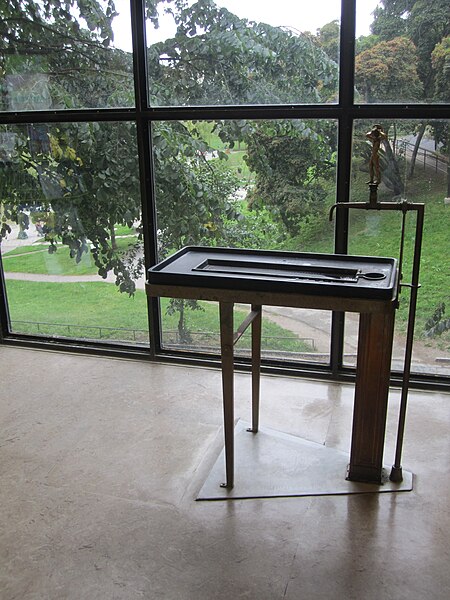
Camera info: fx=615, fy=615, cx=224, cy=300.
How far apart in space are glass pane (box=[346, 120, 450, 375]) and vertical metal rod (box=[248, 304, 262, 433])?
2.82 feet

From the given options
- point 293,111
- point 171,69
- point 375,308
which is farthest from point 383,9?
point 375,308

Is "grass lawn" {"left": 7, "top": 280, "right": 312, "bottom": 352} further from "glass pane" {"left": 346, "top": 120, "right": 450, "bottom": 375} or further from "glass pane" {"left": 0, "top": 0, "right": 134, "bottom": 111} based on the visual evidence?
"glass pane" {"left": 0, "top": 0, "right": 134, "bottom": 111}

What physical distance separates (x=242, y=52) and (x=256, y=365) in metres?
1.74

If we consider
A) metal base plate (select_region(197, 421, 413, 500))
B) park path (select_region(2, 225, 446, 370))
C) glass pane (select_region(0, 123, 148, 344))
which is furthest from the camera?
glass pane (select_region(0, 123, 148, 344))

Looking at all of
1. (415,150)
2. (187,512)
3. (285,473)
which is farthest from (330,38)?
(187,512)

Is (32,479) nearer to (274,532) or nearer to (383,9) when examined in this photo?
(274,532)

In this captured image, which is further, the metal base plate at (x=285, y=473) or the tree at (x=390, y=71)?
the tree at (x=390, y=71)

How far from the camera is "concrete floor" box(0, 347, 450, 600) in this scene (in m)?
2.15

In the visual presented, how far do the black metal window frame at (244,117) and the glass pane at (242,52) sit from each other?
0.05 meters

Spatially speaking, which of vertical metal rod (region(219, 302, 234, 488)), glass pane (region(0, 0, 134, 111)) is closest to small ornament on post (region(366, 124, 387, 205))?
vertical metal rod (region(219, 302, 234, 488))

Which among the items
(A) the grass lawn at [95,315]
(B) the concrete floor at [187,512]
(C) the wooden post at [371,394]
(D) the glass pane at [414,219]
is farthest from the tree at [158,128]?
(C) the wooden post at [371,394]

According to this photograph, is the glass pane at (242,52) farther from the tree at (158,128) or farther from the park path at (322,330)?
the park path at (322,330)

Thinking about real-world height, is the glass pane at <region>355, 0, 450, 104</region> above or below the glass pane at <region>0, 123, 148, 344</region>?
above

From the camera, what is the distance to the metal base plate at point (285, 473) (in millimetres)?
2605
